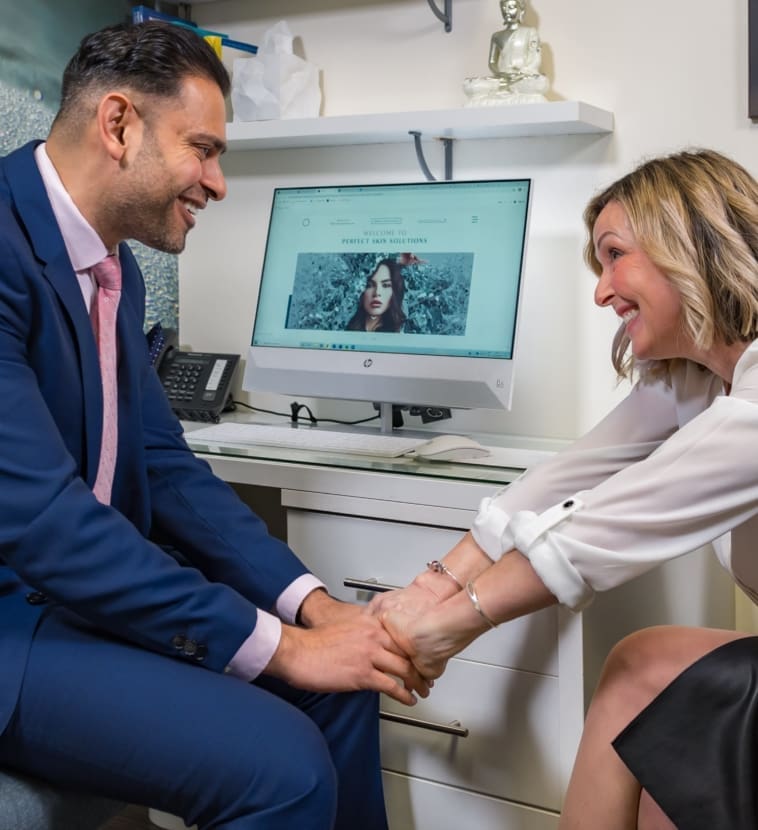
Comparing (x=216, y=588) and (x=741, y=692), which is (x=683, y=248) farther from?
(x=216, y=588)

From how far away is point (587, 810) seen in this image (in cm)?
140

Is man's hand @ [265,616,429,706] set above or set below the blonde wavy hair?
below

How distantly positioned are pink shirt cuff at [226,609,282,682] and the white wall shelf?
1125 mm

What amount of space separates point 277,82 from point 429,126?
405 mm

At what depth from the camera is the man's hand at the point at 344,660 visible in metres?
1.41

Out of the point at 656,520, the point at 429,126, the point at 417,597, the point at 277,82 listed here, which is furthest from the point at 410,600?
the point at 277,82

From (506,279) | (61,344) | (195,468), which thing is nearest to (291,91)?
(506,279)

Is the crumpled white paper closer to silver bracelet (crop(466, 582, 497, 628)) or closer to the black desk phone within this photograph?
the black desk phone

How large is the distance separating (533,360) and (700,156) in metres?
0.79

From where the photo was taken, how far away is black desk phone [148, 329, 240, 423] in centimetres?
234

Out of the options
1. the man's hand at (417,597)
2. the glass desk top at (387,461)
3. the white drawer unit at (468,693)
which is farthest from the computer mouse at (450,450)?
the man's hand at (417,597)

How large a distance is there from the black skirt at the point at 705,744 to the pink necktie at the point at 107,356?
30.6 inches

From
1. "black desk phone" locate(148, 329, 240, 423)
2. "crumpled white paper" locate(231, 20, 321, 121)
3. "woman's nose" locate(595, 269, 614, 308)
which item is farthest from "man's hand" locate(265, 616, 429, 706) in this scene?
"crumpled white paper" locate(231, 20, 321, 121)

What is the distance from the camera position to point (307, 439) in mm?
2010
